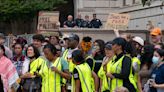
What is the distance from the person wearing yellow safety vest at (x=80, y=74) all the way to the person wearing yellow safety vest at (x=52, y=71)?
491 mm

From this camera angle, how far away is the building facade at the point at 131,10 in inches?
1087

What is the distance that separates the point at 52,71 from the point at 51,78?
0.14 meters

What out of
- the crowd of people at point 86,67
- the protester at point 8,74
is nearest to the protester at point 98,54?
the crowd of people at point 86,67

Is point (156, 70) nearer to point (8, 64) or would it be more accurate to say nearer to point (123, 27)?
Answer: point (8, 64)

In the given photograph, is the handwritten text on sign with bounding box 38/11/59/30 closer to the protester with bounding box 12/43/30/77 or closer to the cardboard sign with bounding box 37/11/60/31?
the cardboard sign with bounding box 37/11/60/31

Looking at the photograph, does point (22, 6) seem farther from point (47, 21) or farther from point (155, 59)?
point (155, 59)

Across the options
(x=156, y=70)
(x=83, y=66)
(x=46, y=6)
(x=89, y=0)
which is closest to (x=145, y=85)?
(x=156, y=70)

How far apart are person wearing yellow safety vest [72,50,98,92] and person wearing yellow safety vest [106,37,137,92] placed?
0.60 metres

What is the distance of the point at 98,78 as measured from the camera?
12.5m

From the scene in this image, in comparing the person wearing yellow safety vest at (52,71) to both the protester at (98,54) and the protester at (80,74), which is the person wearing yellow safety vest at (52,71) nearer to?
the protester at (80,74)

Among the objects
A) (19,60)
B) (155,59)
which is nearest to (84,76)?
(155,59)

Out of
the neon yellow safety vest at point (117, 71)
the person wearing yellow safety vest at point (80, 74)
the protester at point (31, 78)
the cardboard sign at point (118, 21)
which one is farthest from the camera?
the cardboard sign at point (118, 21)

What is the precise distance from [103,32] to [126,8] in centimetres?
1276

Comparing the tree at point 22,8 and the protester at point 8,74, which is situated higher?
the protester at point 8,74
